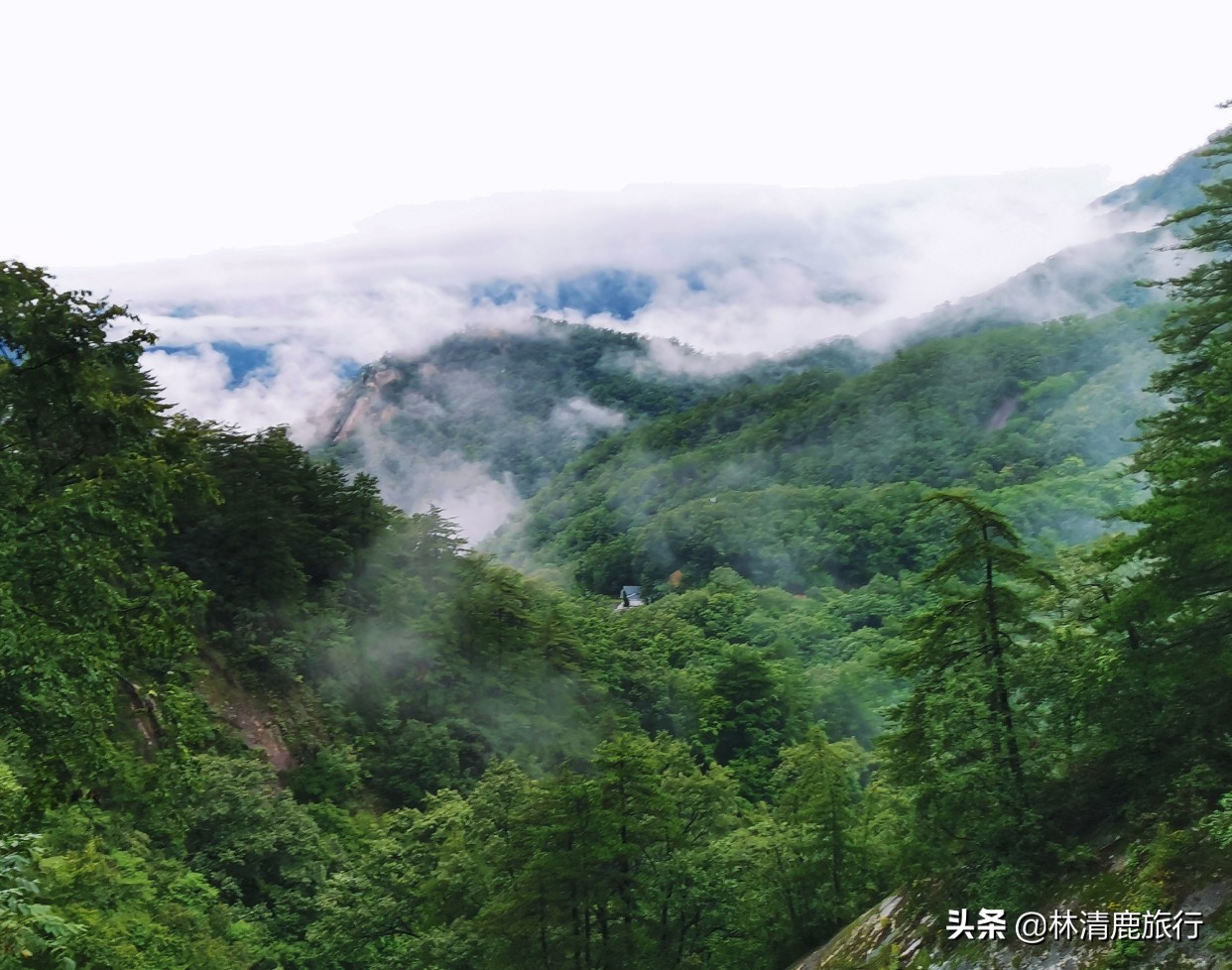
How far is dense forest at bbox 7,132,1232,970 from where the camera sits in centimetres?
1002

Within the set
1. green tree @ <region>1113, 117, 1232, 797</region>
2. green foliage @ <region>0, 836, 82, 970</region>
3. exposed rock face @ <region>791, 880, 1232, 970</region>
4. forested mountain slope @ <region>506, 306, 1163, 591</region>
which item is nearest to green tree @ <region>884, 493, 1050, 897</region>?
exposed rock face @ <region>791, 880, 1232, 970</region>

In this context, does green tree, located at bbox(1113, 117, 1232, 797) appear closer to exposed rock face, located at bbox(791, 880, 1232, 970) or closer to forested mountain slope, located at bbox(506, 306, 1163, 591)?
exposed rock face, located at bbox(791, 880, 1232, 970)

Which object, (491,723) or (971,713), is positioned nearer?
(971,713)

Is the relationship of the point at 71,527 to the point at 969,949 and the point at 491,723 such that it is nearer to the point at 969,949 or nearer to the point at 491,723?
the point at 969,949

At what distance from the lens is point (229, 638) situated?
3041 centimetres

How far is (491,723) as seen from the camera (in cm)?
3588

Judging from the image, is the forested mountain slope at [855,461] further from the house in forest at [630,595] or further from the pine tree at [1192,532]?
the pine tree at [1192,532]

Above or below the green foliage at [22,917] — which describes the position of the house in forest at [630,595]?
below

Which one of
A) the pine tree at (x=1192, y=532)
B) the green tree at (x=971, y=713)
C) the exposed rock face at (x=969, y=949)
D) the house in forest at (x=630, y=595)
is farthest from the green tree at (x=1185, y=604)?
the house in forest at (x=630, y=595)

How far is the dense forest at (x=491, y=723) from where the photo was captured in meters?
10.0

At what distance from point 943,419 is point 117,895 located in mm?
111984

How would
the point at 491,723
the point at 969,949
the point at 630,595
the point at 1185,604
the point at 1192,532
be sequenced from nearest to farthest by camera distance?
the point at 1192,532
the point at 969,949
the point at 1185,604
the point at 491,723
the point at 630,595

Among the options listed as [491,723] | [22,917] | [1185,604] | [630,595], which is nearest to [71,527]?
[22,917]

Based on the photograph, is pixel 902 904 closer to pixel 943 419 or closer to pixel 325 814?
pixel 325 814
